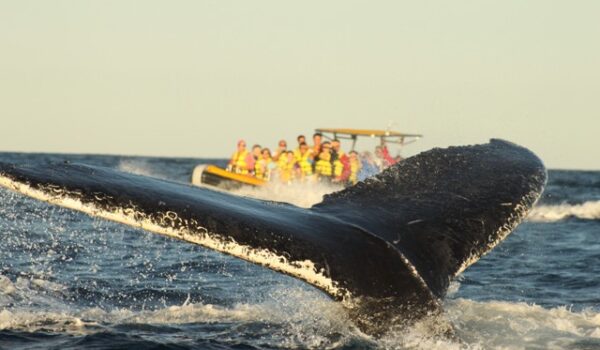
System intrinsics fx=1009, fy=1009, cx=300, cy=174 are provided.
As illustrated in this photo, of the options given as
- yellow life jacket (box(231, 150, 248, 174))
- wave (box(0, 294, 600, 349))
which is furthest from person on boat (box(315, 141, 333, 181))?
wave (box(0, 294, 600, 349))

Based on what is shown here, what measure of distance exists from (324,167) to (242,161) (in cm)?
345

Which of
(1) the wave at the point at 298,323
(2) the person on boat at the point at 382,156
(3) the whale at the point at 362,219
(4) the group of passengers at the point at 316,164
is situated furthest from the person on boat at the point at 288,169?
(3) the whale at the point at 362,219

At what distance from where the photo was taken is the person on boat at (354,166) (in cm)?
2736

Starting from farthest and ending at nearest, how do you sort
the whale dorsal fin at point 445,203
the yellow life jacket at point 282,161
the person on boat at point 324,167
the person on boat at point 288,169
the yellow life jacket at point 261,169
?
the yellow life jacket at point 261,169 < the yellow life jacket at point 282,161 < the person on boat at point 288,169 < the person on boat at point 324,167 < the whale dorsal fin at point 445,203

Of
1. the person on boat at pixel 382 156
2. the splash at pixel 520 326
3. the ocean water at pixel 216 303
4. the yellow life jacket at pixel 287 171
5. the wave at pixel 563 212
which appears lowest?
the ocean water at pixel 216 303

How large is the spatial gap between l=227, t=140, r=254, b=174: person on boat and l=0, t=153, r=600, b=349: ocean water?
47.8ft

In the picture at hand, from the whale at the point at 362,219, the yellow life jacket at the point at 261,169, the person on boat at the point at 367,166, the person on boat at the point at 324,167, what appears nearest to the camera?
the whale at the point at 362,219

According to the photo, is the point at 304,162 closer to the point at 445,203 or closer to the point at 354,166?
the point at 354,166

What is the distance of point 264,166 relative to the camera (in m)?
29.0

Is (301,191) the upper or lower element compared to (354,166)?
lower

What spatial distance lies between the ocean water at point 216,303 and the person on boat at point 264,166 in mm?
13795

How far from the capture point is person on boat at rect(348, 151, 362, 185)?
2736cm

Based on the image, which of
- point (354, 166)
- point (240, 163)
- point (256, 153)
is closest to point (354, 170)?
point (354, 166)

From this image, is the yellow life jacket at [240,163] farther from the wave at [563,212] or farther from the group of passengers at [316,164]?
the wave at [563,212]
